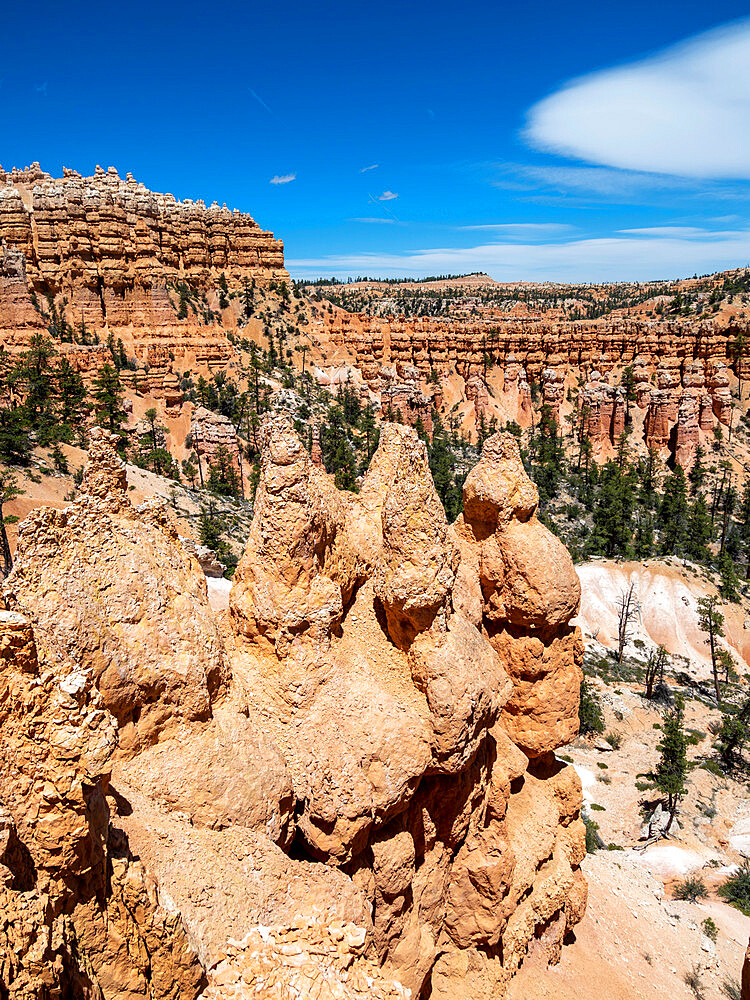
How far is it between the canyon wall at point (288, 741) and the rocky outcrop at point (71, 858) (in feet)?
0.06

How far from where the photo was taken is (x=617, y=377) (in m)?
67.6

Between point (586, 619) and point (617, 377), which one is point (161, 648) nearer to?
point (586, 619)

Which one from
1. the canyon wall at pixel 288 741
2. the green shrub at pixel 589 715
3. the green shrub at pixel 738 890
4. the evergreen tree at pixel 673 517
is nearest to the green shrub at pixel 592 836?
the green shrub at pixel 738 890

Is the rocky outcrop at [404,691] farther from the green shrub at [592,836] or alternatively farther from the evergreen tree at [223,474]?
the evergreen tree at [223,474]

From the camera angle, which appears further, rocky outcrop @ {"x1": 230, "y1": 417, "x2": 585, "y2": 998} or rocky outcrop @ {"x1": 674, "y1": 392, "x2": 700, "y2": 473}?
rocky outcrop @ {"x1": 674, "y1": 392, "x2": 700, "y2": 473}

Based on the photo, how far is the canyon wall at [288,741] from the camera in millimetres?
4352

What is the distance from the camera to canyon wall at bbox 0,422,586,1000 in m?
4.35

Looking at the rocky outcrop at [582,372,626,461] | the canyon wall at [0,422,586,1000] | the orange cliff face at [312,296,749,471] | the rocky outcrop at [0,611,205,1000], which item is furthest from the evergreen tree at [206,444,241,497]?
the rocky outcrop at [582,372,626,461]

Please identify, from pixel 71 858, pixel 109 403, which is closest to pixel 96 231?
pixel 109 403

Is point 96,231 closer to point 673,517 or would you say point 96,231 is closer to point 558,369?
point 558,369

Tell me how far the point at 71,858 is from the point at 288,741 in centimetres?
332

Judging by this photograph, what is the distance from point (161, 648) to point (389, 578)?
317 centimetres

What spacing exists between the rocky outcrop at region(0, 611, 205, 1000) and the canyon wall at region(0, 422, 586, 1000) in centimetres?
2

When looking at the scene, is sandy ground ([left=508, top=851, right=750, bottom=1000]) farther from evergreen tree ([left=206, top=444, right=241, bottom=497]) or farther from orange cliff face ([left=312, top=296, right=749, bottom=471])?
orange cliff face ([left=312, top=296, right=749, bottom=471])
